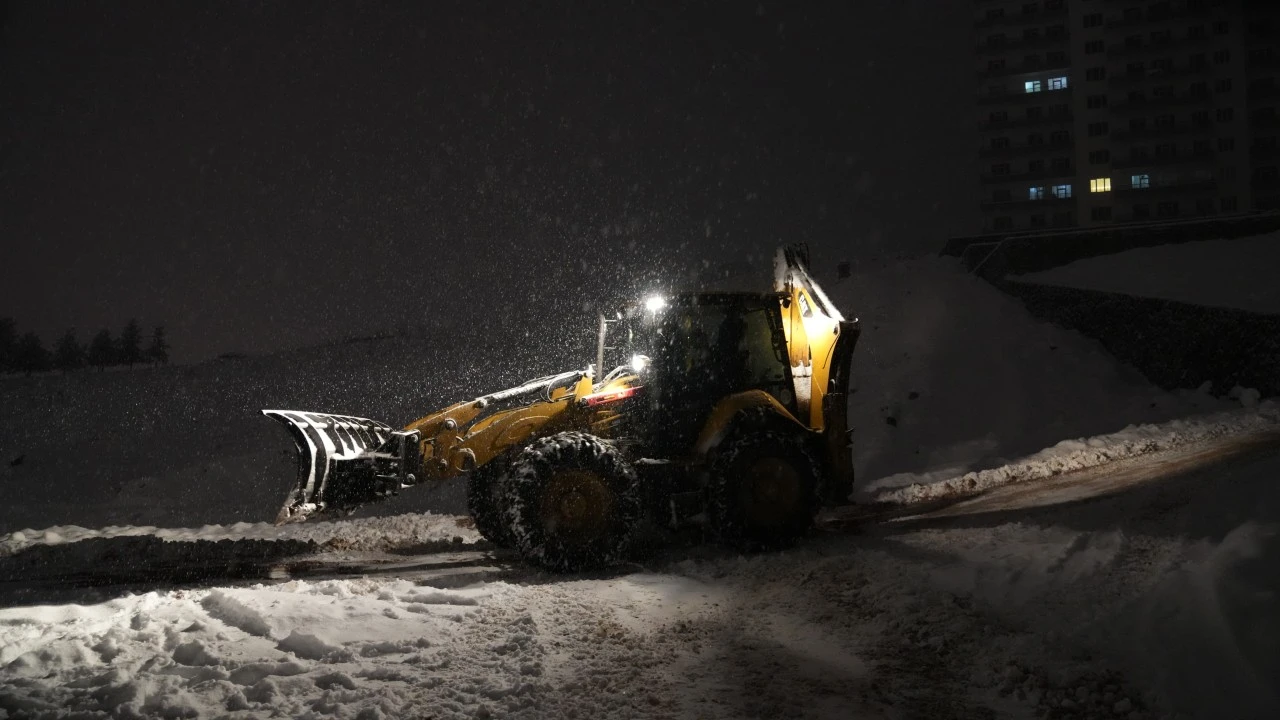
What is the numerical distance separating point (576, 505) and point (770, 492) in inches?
82.2

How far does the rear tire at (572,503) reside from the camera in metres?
7.59

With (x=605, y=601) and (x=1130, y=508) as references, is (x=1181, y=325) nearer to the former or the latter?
(x=1130, y=508)

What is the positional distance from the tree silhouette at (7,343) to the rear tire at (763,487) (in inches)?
2228

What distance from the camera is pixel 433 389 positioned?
3466 centimetres

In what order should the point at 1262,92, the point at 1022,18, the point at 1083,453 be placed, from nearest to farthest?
the point at 1083,453
the point at 1262,92
the point at 1022,18

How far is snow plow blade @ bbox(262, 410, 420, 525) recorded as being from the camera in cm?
784

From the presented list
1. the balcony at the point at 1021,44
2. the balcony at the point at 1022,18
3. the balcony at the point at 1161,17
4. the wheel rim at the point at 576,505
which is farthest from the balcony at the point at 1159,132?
the wheel rim at the point at 576,505

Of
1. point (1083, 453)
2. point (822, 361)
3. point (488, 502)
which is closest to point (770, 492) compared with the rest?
point (822, 361)

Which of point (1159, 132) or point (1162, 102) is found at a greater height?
point (1162, 102)

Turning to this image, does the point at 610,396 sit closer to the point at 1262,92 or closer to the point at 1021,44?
the point at 1262,92

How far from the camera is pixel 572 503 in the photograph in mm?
7738

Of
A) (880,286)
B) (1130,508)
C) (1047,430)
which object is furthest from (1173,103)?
(1130,508)

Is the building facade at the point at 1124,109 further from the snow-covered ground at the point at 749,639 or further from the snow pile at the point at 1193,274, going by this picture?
the snow-covered ground at the point at 749,639

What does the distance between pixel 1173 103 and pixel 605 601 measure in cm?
5990
